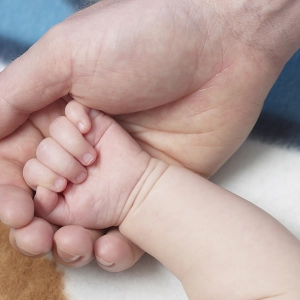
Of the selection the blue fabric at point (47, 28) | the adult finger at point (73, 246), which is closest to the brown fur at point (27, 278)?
the adult finger at point (73, 246)

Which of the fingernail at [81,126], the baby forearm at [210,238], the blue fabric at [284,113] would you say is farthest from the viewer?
the blue fabric at [284,113]

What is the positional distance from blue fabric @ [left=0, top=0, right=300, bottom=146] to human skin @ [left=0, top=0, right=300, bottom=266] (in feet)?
0.39

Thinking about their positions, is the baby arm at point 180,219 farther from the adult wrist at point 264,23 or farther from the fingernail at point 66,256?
the adult wrist at point 264,23

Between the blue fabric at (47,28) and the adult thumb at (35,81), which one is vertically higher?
the adult thumb at (35,81)

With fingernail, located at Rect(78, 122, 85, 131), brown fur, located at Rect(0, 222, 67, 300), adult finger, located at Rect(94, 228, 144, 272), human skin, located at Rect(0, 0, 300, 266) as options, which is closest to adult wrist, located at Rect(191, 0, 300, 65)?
human skin, located at Rect(0, 0, 300, 266)

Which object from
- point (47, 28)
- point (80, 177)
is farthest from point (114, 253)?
point (47, 28)

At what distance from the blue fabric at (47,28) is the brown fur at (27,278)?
420 millimetres

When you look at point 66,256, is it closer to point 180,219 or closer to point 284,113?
point 180,219

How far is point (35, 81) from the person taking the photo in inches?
28.8

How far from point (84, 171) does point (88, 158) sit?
21mm

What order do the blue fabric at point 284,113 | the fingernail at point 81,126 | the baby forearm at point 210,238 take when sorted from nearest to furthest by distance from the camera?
the baby forearm at point 210,238 < the fingernail at point 81,126 < the blue fabric at point 284,113

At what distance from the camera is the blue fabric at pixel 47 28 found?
3.02ft

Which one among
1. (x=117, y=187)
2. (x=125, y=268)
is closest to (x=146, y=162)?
(x=117, y=187)

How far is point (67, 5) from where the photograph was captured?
1082 mm
